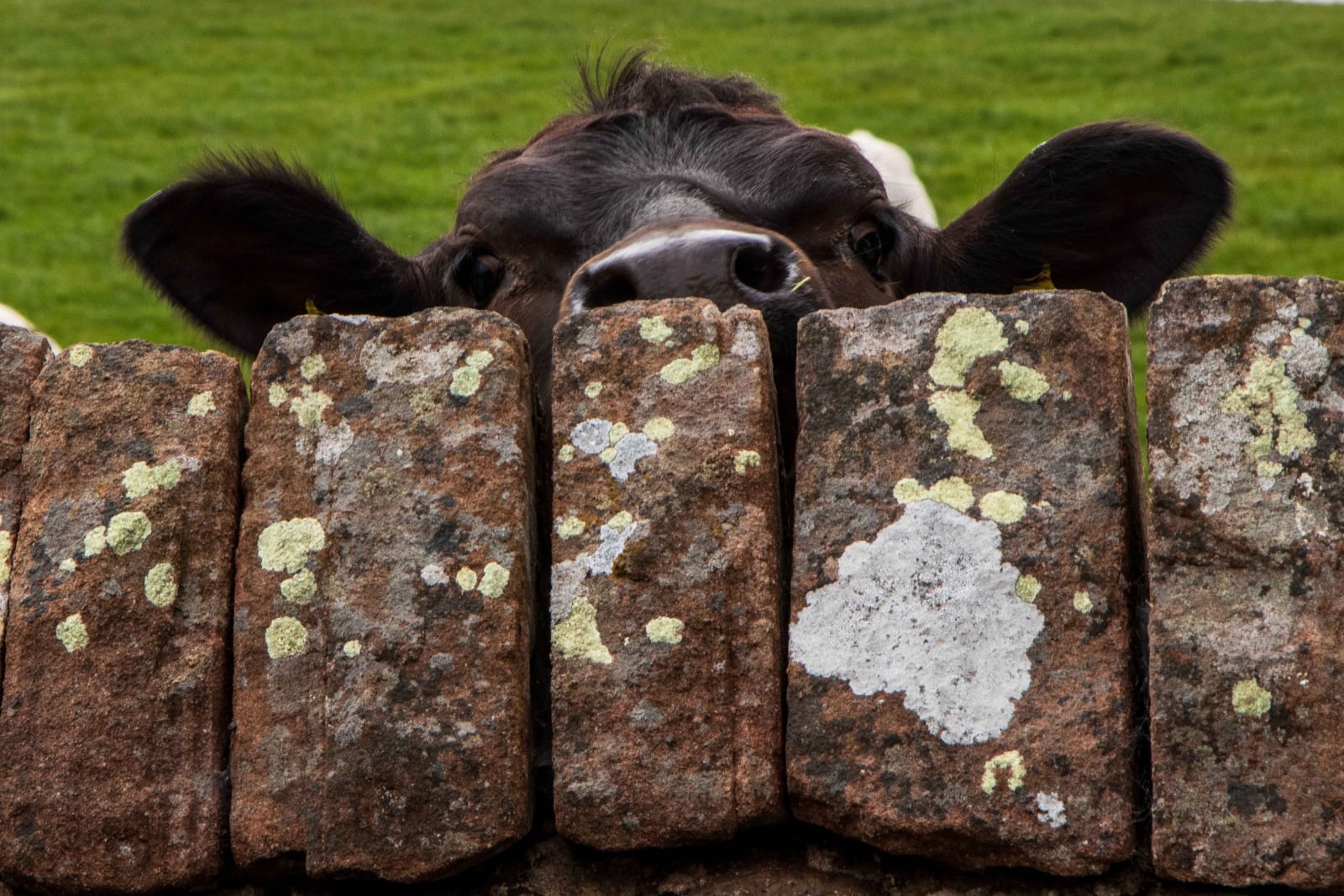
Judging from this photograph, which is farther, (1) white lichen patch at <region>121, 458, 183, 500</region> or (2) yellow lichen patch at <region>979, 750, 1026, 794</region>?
(1) white lichen patch at <region>121, 458, 183, 500</region>

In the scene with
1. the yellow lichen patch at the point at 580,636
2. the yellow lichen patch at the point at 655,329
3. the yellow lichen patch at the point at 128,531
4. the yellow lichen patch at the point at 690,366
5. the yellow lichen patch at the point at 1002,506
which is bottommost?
the yellow lichen patch at the point at 580,636

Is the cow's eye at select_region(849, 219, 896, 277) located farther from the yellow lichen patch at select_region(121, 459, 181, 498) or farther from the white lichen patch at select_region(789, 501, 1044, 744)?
the yellow lichen patch at select_region(121, 459, 181, 498)

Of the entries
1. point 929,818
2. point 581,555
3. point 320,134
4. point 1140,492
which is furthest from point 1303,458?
point 320,134

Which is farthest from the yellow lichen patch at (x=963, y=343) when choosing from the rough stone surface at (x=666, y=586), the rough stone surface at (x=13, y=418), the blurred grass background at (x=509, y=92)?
the blurred grass background at (x=509, y=92)

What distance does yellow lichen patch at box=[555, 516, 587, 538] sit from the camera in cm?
251

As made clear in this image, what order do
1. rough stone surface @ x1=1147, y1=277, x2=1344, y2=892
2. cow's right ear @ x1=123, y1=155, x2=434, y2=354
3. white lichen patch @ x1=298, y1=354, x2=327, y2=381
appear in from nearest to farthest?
rough stone surface @ x1=1147, y1=277, x2=1344, y2=892 → white lichen patch @ x1=298, y1=354, x2=327, y2=381 → cow's right ear @ x1=123, y1=155, x2=434, y2=354

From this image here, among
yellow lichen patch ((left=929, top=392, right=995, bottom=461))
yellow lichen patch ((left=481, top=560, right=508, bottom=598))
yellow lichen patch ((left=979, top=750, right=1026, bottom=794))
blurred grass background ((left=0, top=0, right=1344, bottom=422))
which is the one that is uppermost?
yellow lichen patch ((left=929, top=392, right=995, bottom=461))

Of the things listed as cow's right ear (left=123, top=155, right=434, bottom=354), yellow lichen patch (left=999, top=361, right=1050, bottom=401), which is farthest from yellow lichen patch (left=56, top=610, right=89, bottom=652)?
cow's right ear (left=123, top=155, right=434, bottom=354)

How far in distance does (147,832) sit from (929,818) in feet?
4.20

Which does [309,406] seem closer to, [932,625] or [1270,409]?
[932,625]

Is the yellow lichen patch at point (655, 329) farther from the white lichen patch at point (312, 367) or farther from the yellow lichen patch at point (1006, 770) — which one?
the yellow lichen patch at point (1006, 770)

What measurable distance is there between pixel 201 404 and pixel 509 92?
21.4 meters

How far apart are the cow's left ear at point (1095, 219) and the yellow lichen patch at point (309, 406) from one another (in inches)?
120

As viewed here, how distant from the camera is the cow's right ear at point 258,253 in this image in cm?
466
